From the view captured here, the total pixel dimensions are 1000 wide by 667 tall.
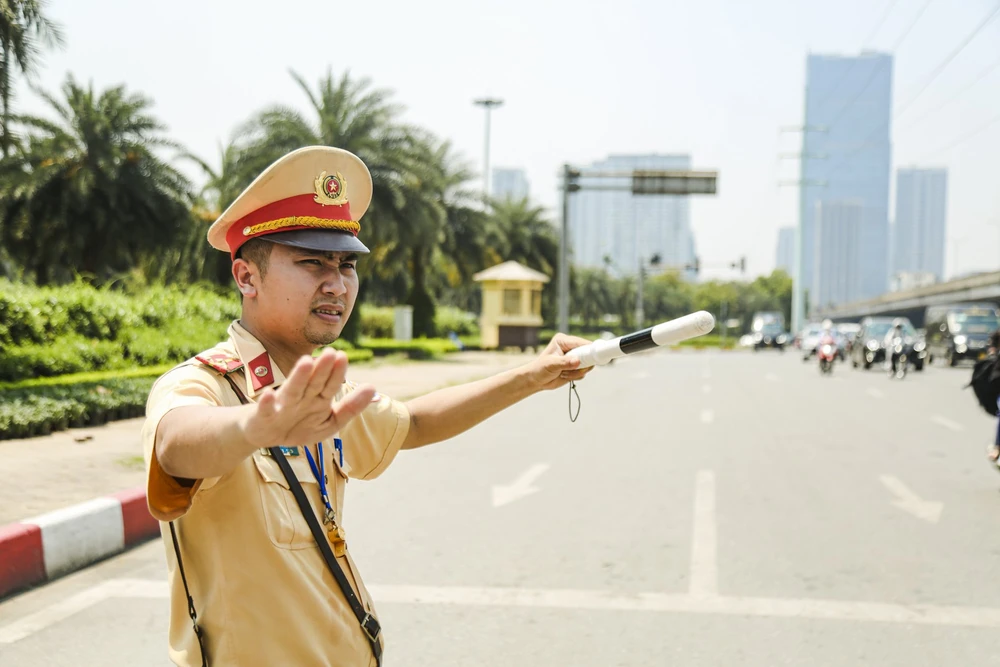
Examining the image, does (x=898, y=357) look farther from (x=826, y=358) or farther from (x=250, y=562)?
(x=250, y=562)

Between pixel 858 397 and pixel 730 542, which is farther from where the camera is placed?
pixel 858 397

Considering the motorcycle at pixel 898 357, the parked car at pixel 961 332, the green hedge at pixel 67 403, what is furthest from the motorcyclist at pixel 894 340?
the green hedge at pixel 67 403

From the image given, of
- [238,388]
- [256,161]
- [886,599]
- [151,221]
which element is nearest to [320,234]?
[238,388]

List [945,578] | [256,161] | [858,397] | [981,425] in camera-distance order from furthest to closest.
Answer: [256,161] → [858,397] → [981,425] → [945,578]

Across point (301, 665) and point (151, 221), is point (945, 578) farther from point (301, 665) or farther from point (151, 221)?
point (151, 221)

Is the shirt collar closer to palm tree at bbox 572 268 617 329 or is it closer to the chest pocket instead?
the chest pocket

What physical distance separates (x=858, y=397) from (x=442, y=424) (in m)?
17.0

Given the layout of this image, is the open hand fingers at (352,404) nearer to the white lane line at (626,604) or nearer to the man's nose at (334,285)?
the man's nose at (334,285)

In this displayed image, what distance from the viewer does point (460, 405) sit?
7.79 ft

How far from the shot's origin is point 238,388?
5.79 feet

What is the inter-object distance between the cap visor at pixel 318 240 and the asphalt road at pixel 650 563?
681 mm

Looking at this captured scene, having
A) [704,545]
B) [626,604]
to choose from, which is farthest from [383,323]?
[626,604]

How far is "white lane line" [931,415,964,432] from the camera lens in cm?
1288

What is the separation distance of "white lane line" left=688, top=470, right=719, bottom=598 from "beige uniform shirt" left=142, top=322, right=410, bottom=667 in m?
3.55
